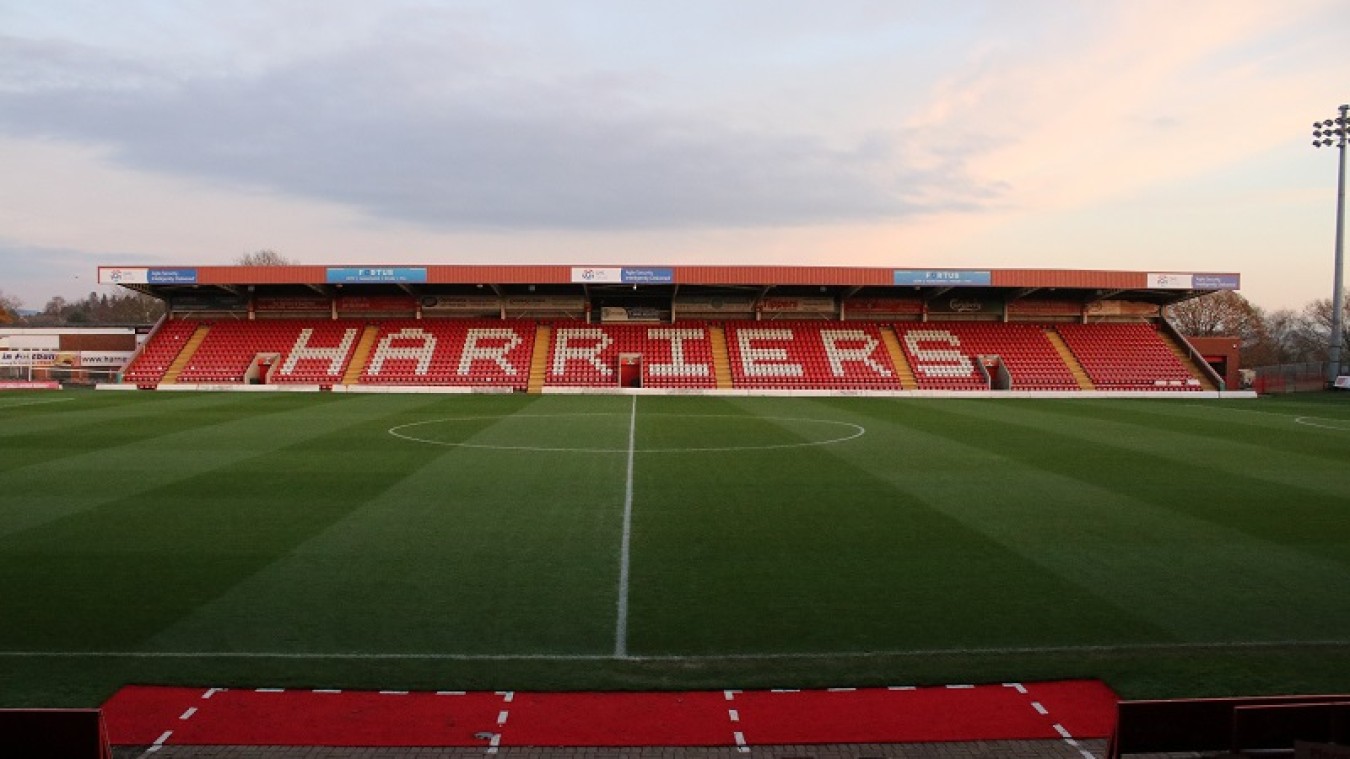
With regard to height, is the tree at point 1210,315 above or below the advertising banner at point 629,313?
above

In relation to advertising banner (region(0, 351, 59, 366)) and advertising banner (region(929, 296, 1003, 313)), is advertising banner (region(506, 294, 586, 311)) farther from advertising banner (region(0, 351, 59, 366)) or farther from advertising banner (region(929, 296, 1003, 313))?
advertising banner (region(0, 351, 59, 366))

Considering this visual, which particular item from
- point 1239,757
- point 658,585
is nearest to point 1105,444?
point 658,585

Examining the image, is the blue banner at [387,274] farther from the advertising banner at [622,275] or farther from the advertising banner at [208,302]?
the advertising banner at [208,302]

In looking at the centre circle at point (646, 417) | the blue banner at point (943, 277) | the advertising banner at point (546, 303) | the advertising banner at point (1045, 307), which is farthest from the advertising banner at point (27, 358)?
the advertising banner at point (1045, 307)

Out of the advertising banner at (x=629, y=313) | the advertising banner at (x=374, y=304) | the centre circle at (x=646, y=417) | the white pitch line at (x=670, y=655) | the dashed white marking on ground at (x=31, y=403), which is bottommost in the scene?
the white pitch line at (x=670, y=655)

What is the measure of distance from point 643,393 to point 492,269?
363 inches

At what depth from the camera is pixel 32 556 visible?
419 inches

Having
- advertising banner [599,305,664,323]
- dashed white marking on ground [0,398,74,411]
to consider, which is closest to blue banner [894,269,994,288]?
advertising banner [599,305,664,323]

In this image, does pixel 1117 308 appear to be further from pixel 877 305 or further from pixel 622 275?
pixel 622 275

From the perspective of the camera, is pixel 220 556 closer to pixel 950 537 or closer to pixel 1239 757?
pixel 950 537

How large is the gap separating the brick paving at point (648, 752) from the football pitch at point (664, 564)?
3.64ft

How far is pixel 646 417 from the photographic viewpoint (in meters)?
27.4

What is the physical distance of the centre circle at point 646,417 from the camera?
65.3 ft

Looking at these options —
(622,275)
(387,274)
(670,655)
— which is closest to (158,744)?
(670,655)
